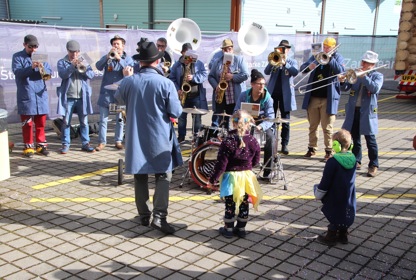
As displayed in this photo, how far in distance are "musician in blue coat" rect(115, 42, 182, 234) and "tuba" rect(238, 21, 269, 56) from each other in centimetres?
441

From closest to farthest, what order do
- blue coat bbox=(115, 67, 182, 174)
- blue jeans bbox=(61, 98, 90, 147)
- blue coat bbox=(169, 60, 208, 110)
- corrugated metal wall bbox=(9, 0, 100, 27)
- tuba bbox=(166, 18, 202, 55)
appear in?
blue coat bbox=(115, 67, 182, 174)
blue jeans bbox=(61, 98, 90, 147)
blue coat bbox=(169, 60, 208, 110)
tuba bbox=(166, 18, 202, 55)
corrugated metal wall bbox=(9, 0, 100, 27)

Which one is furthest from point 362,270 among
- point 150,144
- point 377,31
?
point 377,31

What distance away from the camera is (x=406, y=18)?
46.1ft

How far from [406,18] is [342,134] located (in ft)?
37.7

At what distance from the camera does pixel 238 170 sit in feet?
14.9

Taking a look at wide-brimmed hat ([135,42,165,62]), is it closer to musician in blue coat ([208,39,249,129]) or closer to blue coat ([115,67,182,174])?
blue coat ([115,67,182,174])

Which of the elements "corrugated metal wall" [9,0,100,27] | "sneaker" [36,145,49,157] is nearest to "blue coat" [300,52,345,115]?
"sneaker" [36,145,49,157]

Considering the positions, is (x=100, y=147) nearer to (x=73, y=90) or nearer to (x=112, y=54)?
(x=73, y=90)

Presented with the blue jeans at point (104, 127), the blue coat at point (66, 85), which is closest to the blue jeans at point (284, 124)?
the blue jeans at point (104, 127)

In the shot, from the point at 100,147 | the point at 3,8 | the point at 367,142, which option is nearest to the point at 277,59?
the point at 367,142

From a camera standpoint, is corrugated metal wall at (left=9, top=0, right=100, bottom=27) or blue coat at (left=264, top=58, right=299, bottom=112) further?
corrugated metal wall at (left=9, top=0, right=100, bottom=27)

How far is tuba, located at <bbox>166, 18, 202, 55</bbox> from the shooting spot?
361 inches

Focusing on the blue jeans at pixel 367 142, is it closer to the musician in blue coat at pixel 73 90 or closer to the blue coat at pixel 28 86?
the musician in blue coat at pixel 73 90

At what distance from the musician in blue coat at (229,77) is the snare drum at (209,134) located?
1.20 m
